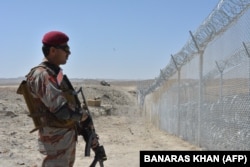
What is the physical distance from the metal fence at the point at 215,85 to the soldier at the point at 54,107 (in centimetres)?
294

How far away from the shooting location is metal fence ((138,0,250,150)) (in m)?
6.23

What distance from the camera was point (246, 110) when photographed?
5.98 meters

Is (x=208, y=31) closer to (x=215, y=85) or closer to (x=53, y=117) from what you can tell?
(x=215, y=85)

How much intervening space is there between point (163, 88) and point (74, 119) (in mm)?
11162

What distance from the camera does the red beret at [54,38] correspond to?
3.72 metres

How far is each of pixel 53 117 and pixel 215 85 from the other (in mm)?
4666

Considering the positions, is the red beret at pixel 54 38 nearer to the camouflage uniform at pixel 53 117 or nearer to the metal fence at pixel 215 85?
the camouflage uniform at pixel 53 117

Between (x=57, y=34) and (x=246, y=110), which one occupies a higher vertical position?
(x=57, y=34)

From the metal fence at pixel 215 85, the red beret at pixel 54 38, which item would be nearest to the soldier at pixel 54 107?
the red beret at pixel 54 38

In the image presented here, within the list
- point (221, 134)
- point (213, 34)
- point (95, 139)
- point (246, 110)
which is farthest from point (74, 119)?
point (213, 34)

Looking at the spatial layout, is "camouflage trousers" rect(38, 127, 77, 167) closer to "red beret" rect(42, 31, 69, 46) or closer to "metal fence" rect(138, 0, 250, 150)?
"red beret" rect(42, 31, 69, 46)

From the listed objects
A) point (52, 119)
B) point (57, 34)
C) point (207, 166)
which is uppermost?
point (57, 34)

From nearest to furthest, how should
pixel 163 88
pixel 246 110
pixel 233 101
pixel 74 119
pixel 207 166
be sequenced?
pixel 74 119 → pixel 207 166 → pixel 246 110 → pixel 233 101 → pixel 163 88

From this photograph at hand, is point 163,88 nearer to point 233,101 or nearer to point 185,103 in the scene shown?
point 185,103
